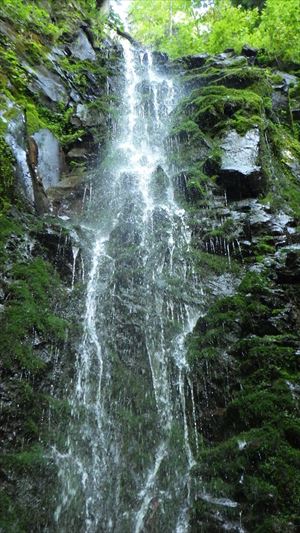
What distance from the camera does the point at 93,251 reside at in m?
9.88

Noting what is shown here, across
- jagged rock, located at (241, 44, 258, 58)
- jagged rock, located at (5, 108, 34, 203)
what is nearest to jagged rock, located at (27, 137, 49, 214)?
jagged rock, located at (5, 108, 34, 203)

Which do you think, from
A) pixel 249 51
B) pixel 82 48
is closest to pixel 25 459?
pixel 82 48

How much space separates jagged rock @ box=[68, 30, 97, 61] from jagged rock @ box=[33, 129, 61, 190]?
21.2ft

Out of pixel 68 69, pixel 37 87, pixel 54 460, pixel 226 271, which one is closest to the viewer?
pixel 54 460

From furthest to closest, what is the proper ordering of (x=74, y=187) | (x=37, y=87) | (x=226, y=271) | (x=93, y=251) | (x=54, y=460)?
1. (x=37, y=87)
2. (x=74, y=187)
3. (x=93, y=251)
4. (x=226, y=271)
5. (x=54, y=460)

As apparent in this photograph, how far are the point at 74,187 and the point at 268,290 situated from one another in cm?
634

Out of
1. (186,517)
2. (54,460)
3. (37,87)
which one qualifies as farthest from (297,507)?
(37,87)

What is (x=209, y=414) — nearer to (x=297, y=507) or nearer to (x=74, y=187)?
(x=297, y=507)

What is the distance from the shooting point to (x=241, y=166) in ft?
36.7

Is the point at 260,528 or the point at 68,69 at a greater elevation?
the point at 68,69

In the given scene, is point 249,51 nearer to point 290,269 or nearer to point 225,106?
point 225,106

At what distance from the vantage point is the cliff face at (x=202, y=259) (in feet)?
19.1

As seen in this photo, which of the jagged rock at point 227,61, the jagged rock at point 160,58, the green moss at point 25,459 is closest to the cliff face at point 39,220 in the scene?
the green moss at point 25,459

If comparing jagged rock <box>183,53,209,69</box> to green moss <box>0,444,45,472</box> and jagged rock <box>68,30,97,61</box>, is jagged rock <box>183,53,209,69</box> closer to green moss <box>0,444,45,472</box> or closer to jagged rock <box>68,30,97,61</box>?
jagged rock <box>68,30,97,61</box>
